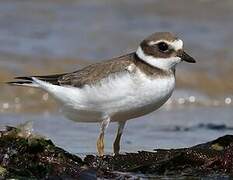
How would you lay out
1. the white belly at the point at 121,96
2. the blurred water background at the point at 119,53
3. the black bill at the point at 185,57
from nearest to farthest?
the white belly at the point at 121,96 < the black bill at the point at 185,57 < the blurred water background at the point at 119,53

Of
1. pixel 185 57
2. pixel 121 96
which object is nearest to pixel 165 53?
pixel 185 57

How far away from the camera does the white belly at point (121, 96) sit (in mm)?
6410

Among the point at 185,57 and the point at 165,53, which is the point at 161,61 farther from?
the point at 185,57

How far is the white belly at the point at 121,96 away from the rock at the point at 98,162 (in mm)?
504

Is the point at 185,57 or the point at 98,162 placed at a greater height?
the point at 185,57

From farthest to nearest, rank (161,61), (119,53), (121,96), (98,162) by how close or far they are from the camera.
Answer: (119,53) → (161,61) → (121,96) → (98,162)

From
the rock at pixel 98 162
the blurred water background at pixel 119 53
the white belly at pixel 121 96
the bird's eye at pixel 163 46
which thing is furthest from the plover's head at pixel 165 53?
the blurred water background at pixel 119 53

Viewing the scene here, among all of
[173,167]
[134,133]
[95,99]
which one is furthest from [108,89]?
[134,133]

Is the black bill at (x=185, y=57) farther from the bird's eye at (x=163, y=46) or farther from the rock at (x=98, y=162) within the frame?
the rock at (x=98, y=162)

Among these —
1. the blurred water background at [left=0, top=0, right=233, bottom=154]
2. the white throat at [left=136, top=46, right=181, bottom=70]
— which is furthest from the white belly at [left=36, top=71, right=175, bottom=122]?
the blurred water background at [left=0, top=0, right=233, bottom=154]

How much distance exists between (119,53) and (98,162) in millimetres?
6388

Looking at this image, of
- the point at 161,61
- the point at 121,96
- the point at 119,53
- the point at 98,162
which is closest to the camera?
the point at 98,162

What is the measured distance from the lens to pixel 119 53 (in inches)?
476

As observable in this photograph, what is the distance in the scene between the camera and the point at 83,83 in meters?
6.66
